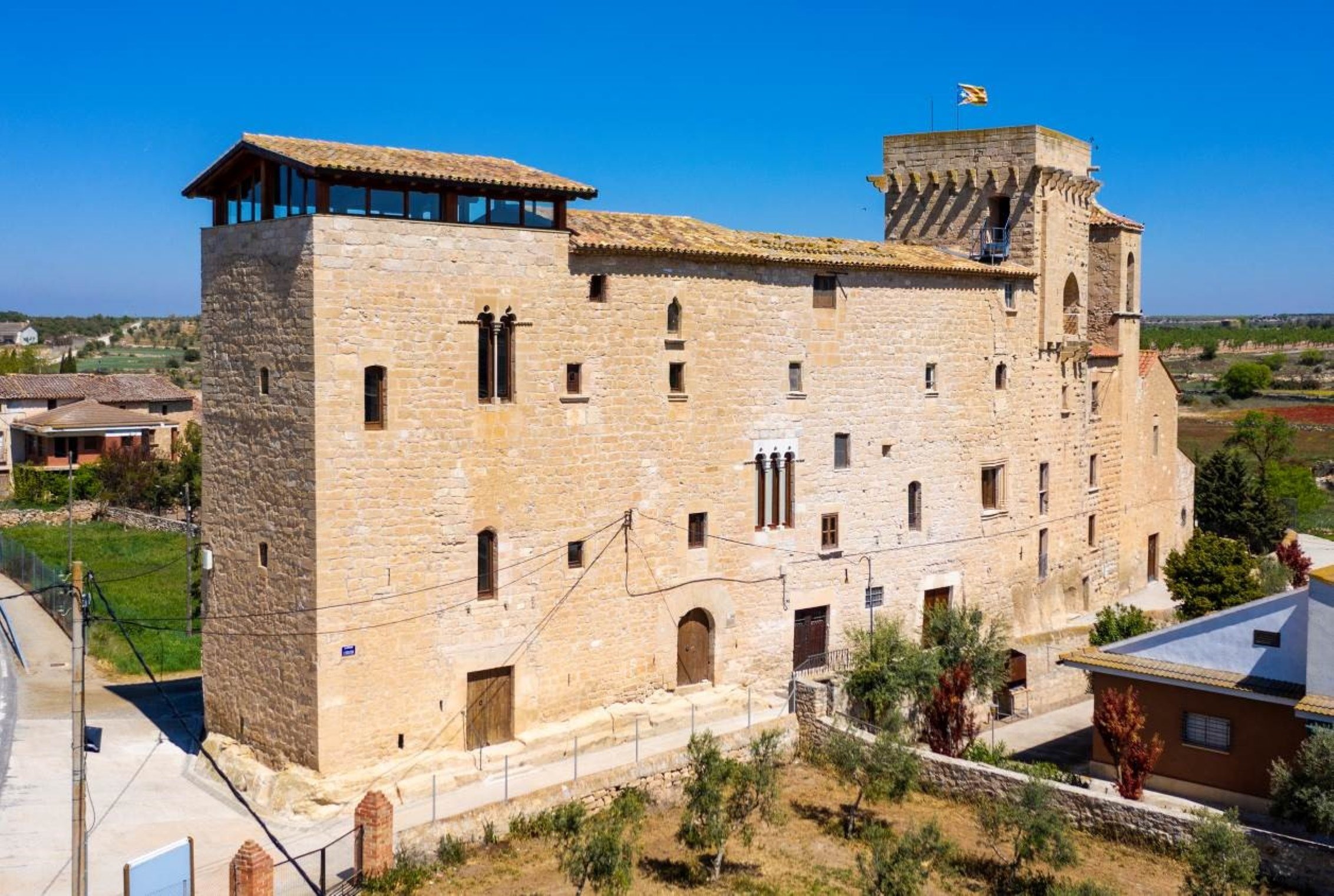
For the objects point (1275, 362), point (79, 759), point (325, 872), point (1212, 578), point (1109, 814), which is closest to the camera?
point (79, 759)

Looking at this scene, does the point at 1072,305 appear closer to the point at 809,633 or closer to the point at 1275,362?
the point at 809,633

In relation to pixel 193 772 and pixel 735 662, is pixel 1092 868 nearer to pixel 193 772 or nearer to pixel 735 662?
pixel 735 662

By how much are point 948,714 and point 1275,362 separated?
123151mm

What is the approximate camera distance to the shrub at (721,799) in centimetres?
2075

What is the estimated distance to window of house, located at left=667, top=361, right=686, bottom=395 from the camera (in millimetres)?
26156

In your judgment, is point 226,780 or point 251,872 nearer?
point 251,872

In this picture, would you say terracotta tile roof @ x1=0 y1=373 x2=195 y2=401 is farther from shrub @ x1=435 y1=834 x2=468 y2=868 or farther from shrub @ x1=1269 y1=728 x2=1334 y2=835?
shrub @ x1=1269 y1=728 x2=1334 y2=835

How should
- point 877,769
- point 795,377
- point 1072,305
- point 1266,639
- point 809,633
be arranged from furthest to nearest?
point 1072,305
point 809,633
point 795,377
point 877,769
point 1266,639

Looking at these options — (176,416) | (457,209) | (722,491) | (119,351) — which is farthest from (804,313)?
(119,351)

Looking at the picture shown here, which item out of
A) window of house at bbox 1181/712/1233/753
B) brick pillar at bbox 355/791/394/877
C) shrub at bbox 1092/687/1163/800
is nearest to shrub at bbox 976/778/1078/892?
shrub at bbox 1092/687/1163/800

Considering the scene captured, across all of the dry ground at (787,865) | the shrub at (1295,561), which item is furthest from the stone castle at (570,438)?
the shrub at (1295,561)

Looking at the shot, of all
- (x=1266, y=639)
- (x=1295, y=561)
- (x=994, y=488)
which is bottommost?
(x=1295, y=561)

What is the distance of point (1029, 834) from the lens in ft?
66.6

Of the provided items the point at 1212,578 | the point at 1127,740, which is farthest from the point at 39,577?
the point at 1212,578
